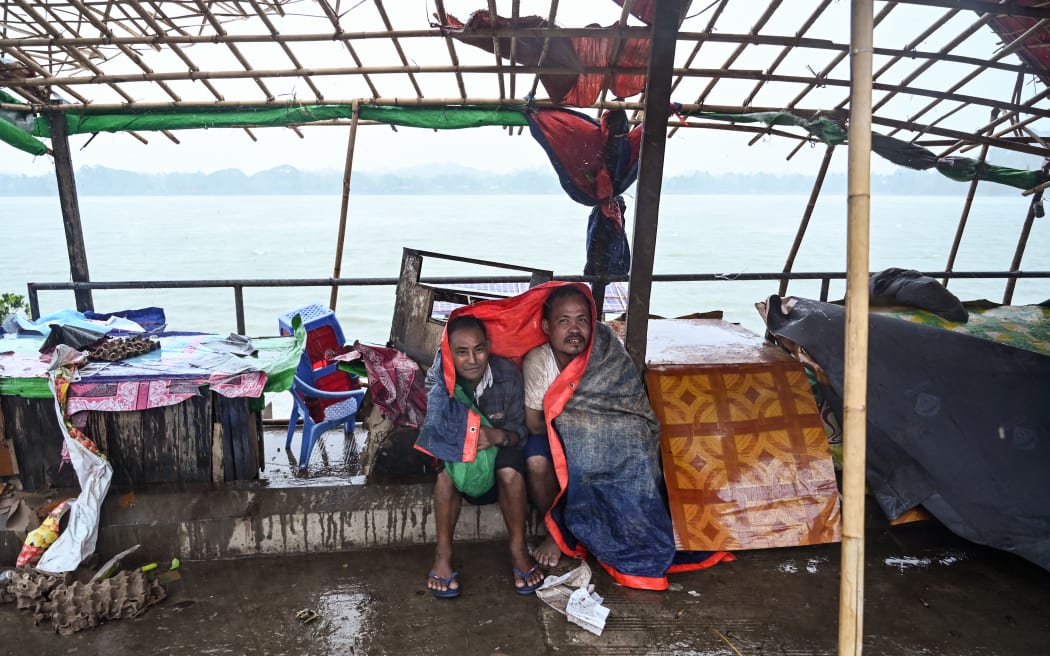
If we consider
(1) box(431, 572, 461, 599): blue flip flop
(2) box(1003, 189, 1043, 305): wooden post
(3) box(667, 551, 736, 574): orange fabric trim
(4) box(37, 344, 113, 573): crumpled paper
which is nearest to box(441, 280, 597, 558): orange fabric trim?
(3) box(667, 551, 736, 574): orange fabric trim

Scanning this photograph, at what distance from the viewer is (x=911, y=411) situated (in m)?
3.54

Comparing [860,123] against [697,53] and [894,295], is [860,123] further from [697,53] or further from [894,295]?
[697,53]

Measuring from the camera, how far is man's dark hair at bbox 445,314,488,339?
320 centimetres

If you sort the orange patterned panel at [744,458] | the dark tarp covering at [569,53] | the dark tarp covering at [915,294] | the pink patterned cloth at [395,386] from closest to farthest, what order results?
the orange patterned panel at [744,458] → the pink patterned cloth at [395,386] → the dark tarp covering at [569,53] → the dark tarp covering at [915,294]

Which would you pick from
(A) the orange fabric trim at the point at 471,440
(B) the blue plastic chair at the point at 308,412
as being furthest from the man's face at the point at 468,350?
(B) the blue plastic chair at the point at 308,412

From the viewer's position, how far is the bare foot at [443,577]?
3068mm

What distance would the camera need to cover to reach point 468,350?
319 centimetres

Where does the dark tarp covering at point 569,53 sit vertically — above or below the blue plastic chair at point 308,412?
above

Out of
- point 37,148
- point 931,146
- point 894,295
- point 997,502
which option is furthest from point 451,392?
point 931,146

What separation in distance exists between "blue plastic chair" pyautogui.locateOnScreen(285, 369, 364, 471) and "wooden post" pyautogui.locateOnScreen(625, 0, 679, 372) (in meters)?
1.82

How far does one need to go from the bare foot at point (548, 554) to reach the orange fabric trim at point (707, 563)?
57cm

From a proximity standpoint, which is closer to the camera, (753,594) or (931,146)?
(753,594)

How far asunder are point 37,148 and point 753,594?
6.44m

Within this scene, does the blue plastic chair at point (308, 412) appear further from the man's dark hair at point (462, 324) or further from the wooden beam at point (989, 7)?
the wooden beam at point (989, 7)
